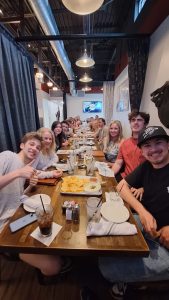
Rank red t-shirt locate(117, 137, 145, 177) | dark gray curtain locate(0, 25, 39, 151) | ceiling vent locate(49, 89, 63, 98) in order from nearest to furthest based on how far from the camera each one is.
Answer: red t-shirt locate(117, 137, 145, 177)
dark gray curtain locate(0, 25, 39, 151)
ceiling vent locate(49, 89, 63, 98)

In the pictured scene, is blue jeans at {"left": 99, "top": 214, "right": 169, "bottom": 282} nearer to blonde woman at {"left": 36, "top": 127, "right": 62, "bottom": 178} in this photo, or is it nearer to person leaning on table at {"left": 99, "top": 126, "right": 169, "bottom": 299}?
person leaning on table at {"left": 99, "top": 126, "right": 169, "bottom": 299}

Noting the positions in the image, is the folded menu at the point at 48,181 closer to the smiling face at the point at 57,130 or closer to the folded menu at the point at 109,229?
the folded menu at the point at 109,229

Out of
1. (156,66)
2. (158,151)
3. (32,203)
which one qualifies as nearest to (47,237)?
(32,203)

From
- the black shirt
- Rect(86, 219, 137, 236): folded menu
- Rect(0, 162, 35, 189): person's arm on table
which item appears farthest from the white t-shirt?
the black shirt

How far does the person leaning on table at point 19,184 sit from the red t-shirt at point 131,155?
1129mm

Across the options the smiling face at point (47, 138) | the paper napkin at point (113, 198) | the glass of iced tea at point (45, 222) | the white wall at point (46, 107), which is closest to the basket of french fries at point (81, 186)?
the paper napkin at point (113, 198)

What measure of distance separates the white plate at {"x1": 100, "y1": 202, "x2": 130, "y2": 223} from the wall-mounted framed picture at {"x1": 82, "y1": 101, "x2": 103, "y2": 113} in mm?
10538

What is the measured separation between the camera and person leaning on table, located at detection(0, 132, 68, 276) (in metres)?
1.17

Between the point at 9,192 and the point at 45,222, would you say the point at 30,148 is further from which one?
the point at 45,222

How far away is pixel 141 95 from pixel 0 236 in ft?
9.04

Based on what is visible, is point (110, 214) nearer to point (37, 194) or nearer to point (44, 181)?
point (37, 194)

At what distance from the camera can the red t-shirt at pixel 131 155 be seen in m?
2.12

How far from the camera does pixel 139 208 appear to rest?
123 centimetres

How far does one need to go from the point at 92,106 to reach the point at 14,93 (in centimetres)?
915
